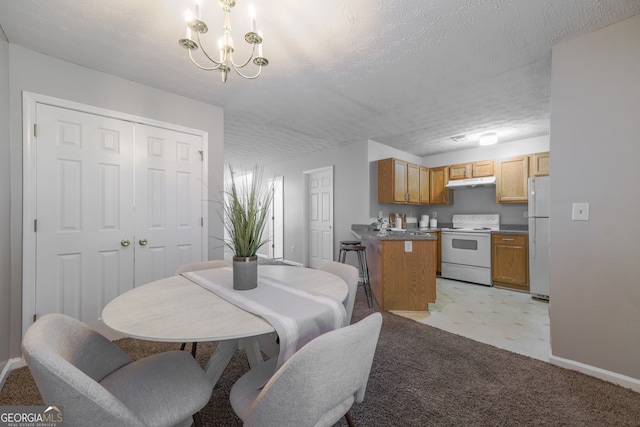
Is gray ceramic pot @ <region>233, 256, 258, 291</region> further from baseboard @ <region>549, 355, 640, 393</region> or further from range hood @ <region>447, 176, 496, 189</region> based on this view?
range hood @ <region>447, 176, 496, 189</region>

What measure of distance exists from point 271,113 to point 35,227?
2.46 metres

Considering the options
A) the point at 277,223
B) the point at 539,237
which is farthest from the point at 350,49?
the point at 277,223

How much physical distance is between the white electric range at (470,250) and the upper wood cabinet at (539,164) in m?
1.00

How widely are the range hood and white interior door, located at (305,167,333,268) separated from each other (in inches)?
92.1

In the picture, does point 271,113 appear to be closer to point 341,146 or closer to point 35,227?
point 341,146

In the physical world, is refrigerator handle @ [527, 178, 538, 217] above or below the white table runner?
above

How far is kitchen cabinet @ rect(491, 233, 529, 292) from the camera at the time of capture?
389 cm

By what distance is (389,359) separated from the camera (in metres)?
2.05

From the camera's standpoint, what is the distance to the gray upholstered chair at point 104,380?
0.69 m

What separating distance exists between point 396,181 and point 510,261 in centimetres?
213

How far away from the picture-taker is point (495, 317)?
9.69 feet

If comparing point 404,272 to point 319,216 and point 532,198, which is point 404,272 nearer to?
point 532,198

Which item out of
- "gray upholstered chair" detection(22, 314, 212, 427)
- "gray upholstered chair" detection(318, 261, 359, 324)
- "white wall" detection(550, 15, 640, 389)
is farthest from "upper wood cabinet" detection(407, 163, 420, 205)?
"gray upholstered chair" detection(22, 314, 212, 427)

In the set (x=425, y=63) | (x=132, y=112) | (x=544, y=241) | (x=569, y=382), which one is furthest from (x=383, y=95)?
(x=544, y=241)
